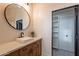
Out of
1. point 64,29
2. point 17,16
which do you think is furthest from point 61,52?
point 17,16

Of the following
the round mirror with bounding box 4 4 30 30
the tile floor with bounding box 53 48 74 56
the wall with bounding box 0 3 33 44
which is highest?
the round mirror with bounding box 4 4 30 30

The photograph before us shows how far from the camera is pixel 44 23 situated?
2895 millimetres

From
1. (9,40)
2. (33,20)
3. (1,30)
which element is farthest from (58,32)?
(1,30)

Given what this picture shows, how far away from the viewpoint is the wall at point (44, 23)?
2791mm

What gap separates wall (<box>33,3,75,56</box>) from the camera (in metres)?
2.79

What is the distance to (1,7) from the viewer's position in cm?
181

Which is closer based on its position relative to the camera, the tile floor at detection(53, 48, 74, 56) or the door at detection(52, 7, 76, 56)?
the door at detection(52, 7, 76, 56)

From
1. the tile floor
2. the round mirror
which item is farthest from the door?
the round mirror

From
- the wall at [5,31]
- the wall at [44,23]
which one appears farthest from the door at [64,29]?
the wall at [5,31]

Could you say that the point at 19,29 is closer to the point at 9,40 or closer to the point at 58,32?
the point at 9,40

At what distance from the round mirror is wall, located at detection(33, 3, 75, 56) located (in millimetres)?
378

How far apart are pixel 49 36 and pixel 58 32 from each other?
1.10 feet

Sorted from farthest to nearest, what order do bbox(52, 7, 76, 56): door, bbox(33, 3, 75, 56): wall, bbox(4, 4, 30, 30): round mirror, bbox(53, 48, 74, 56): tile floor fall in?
bbox(33, 3, 75, 56): wall, bbox(53, 48, 74, 56): tile floor, bbox(52, 7, 76, 56): door, bbox(4, 4, 30, 30): round mirror

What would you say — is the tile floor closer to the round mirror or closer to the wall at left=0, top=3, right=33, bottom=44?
the round mirror
